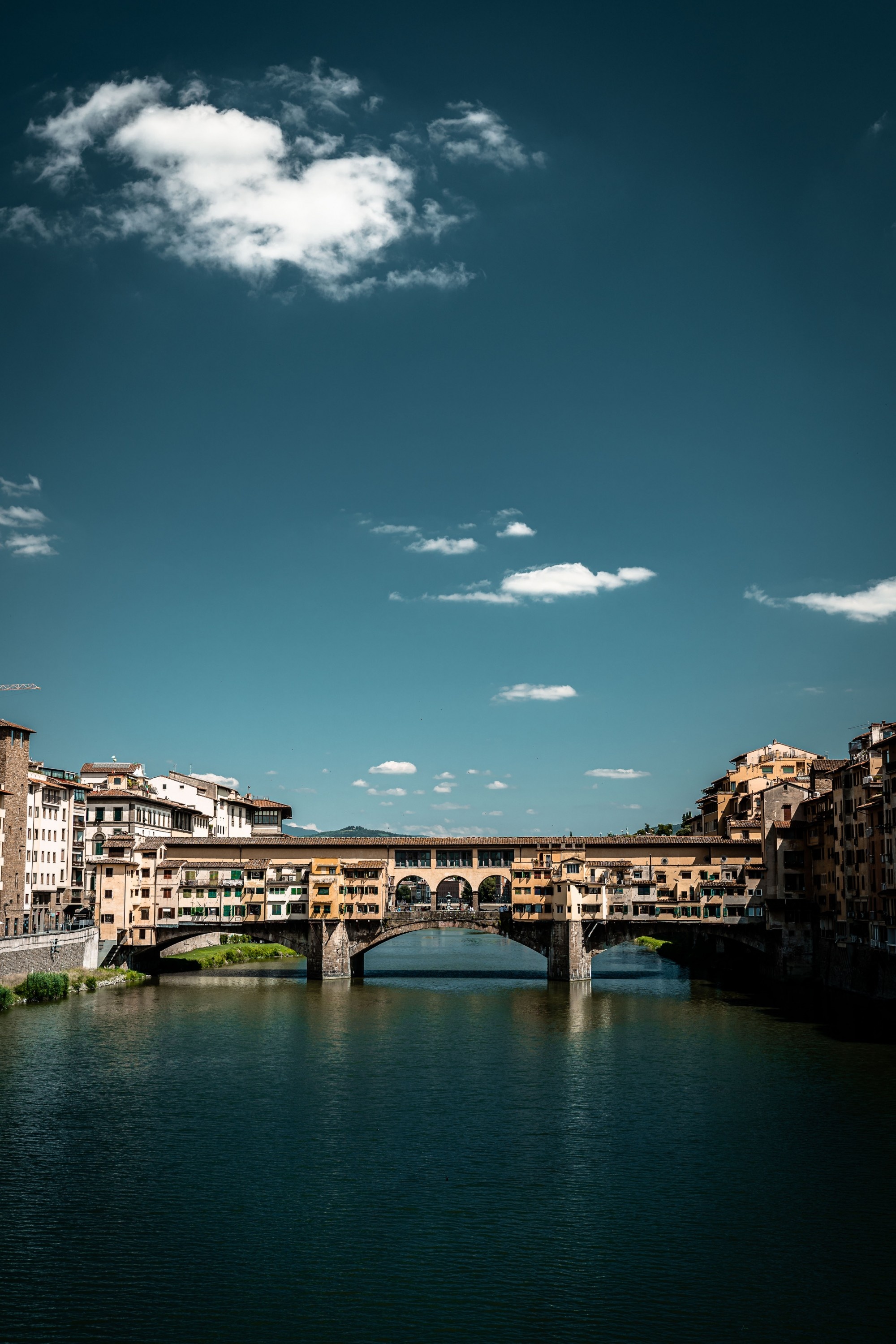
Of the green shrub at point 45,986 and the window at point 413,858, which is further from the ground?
the window at point 413,858

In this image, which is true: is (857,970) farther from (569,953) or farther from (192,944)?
(192,944)

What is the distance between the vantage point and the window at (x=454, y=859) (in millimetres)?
101375

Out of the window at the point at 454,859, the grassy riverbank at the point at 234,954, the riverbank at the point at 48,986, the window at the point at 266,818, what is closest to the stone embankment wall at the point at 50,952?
the riverbank at the point at 48,986

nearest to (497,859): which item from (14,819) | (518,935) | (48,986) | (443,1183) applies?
(518,935)

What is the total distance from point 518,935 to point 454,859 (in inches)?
365

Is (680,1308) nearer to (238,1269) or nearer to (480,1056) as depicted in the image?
(238,1269)

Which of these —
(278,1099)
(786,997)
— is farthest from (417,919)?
(278,1099)

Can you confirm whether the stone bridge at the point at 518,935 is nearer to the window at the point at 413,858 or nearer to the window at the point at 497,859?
the window at the point at 497,859

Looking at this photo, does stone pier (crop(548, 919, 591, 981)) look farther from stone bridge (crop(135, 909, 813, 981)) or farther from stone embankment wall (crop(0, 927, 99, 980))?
stone embankment wall (crop(0, 927, 99, 980))

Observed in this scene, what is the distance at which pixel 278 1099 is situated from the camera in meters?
49.7

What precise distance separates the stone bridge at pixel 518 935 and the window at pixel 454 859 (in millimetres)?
4879

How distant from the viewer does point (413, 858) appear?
333 feet

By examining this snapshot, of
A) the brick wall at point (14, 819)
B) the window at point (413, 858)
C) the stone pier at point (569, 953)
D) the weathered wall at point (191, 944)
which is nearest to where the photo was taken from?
the stone pier at point (569, 953)

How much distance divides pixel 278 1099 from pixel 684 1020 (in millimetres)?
32512
